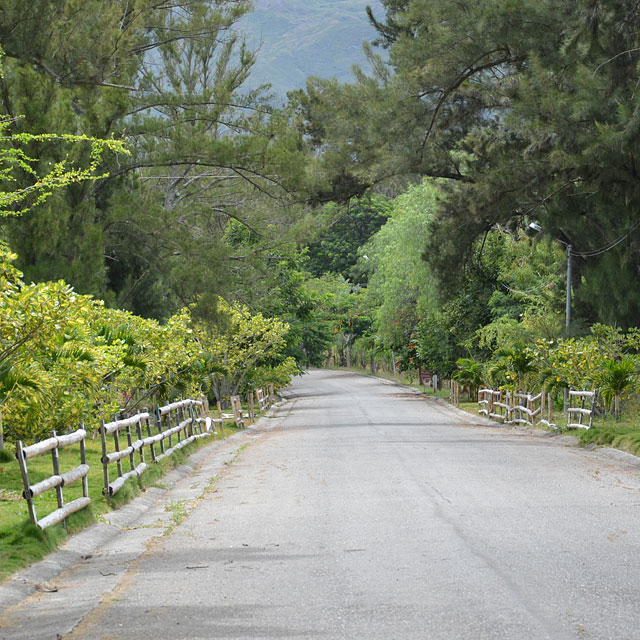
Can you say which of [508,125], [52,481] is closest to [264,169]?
[508,125]

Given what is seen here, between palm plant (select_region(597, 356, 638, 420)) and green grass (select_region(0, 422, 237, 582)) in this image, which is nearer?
green grass (select_region(0, 422, 237, 582))

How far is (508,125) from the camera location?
2170cm

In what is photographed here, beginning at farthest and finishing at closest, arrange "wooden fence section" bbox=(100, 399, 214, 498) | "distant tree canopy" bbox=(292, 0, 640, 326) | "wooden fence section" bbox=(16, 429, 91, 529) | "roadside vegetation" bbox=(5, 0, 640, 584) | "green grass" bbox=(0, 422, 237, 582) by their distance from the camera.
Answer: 1. "distant tree canopy" bbox=(292, 0, 640, 326)
2. "roadside vegetation" bbox=(5, 0, 640, 584)
3. "wooden fence section" bbox=(100, 399, 214, 498)
4. "wooden fence section" bbox=(16, 429, 91, 529)
5. "green grass" bbox=(0, 422, 237, 582)

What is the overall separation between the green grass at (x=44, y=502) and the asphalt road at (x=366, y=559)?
0.29 metres

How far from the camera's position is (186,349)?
20.3 metres

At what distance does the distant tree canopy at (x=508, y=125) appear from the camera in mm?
19547

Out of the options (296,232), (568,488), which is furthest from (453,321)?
(568,488)

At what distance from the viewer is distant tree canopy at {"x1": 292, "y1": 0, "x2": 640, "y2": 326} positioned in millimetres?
19547

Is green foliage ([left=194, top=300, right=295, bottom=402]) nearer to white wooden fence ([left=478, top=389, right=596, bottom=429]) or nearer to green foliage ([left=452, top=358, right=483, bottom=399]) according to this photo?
white wooden fence ([left=478, top=389, right=596, bottom=429])

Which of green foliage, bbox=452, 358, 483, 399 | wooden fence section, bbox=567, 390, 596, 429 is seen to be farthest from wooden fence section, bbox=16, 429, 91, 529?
green foliage, bbox=452, 358, 483, 399

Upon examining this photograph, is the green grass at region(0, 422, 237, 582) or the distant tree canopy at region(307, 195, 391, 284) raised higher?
the distant tree canopy at region(307, 195, 391, 284)

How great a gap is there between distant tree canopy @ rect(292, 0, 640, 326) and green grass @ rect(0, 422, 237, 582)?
954cm

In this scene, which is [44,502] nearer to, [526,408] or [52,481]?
[52,481]

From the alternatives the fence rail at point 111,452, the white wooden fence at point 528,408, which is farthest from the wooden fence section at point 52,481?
the white wooden fence at point 528,408
